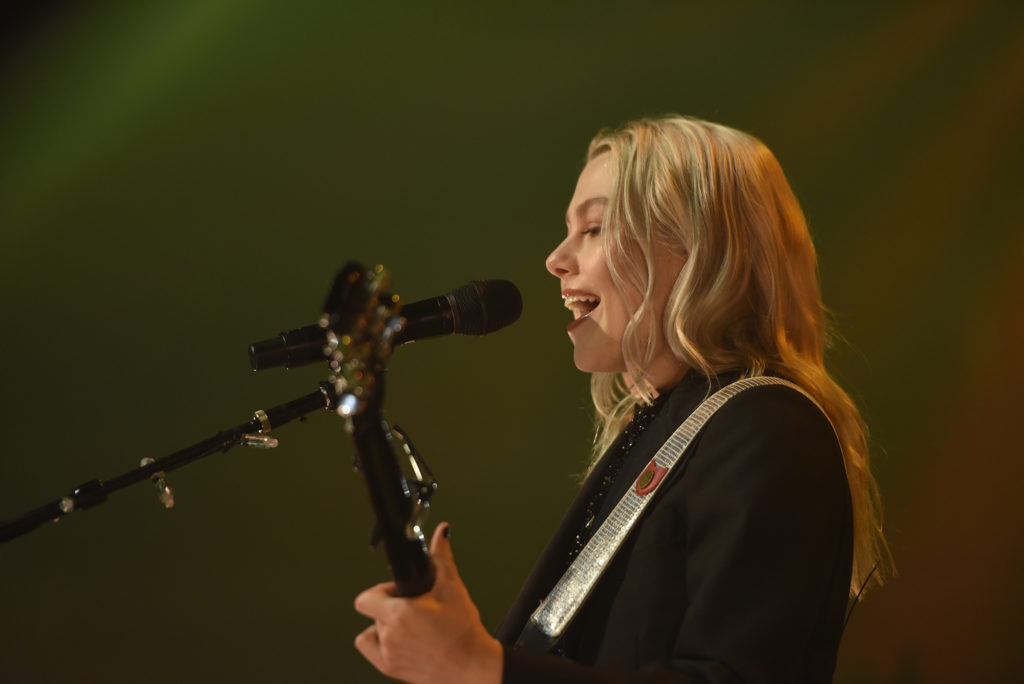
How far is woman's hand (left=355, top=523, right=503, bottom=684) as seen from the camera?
0.91 metres

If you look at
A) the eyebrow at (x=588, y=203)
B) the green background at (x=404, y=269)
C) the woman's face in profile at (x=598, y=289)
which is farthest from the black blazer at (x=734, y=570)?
the green background at (x=404, y=269)

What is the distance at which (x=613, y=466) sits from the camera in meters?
1.62

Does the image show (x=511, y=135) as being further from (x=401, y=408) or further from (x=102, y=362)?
(x=102, y=362)

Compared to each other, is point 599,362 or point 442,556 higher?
point 599,362

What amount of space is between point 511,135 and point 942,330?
142 cm

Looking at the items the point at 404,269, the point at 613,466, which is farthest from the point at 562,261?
the point at 404,269

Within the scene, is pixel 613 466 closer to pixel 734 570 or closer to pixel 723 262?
pixel 723 262

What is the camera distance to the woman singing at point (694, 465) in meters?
0.99

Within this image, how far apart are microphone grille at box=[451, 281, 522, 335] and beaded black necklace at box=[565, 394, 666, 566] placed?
0.36 m

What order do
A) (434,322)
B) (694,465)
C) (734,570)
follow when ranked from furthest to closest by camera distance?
1. (434,322)
2. (694,465)
3. (734,570)

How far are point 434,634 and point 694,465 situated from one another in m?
0.47

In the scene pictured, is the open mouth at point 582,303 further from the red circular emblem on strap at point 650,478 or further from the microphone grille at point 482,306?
the red circular emblem on strap at point 650,478

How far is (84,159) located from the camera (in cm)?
249

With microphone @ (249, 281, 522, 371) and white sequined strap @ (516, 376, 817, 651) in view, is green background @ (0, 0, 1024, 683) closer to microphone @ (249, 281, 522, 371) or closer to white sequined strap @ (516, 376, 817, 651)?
microphone @ (249, 281, 522, 371)
